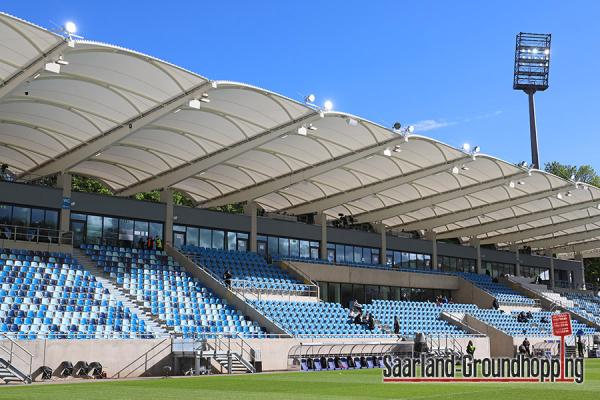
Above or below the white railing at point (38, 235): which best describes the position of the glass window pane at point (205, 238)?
above

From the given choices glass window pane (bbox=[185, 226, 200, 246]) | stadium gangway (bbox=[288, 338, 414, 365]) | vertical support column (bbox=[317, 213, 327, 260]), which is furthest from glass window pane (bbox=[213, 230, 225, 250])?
stadium gangway (bbox=[288, 338, 414, 365])

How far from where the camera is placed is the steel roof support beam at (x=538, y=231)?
54.5 m

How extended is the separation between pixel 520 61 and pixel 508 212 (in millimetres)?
35642

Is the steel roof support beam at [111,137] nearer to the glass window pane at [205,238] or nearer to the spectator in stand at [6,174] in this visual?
the spectator in stand at [6,174]

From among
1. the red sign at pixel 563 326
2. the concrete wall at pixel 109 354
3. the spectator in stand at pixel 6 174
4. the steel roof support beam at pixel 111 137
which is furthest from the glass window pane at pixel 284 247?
Result: the red sign at pixel 563 326

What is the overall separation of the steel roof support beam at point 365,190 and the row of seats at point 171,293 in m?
10.7

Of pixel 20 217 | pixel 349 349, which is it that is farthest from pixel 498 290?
pixel 20 217

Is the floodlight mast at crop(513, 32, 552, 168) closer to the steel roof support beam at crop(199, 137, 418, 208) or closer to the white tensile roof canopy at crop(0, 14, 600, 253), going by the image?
the white tensile roof canopy at crop(0, 14, 600, 253)

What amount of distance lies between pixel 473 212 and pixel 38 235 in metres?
28.0

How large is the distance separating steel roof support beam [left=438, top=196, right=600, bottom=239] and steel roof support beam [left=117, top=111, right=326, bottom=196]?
26.7m

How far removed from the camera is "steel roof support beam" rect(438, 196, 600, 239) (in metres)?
48.4

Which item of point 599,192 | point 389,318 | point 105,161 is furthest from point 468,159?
point 105,161

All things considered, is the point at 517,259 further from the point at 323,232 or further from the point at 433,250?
the point at 323,232

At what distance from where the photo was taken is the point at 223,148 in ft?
106
